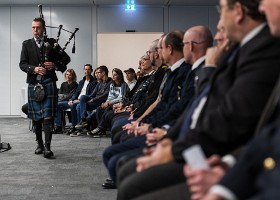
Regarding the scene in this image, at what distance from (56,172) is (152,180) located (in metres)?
2.79

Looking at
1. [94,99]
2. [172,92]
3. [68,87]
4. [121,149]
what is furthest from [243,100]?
[68,87]

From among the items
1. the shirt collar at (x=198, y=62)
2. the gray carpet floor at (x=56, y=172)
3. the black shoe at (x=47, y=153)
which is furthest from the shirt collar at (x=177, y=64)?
the black shoe at (x=47, y=153)

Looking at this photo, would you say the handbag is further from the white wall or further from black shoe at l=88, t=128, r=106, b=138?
the white wall

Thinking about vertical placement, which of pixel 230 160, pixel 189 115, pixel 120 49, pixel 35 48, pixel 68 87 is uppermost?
pixel 120 49

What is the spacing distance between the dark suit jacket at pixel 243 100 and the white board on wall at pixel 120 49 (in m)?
9.66

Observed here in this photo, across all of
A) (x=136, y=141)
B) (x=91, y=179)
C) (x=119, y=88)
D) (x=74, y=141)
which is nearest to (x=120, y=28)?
(x=119, y=88)

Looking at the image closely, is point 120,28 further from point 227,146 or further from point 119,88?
point 227,146

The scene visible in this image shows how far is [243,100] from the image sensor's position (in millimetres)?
1672

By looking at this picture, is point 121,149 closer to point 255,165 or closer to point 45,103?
point 255,165

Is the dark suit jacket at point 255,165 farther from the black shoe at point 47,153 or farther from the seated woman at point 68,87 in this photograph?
the seated woman at point 68,87

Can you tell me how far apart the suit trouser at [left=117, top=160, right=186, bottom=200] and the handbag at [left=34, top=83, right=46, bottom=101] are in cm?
342

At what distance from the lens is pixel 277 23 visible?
4.74ft

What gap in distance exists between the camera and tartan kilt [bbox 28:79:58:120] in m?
5.29

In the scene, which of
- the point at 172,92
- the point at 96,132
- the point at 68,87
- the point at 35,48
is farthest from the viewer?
the point at 68,87
